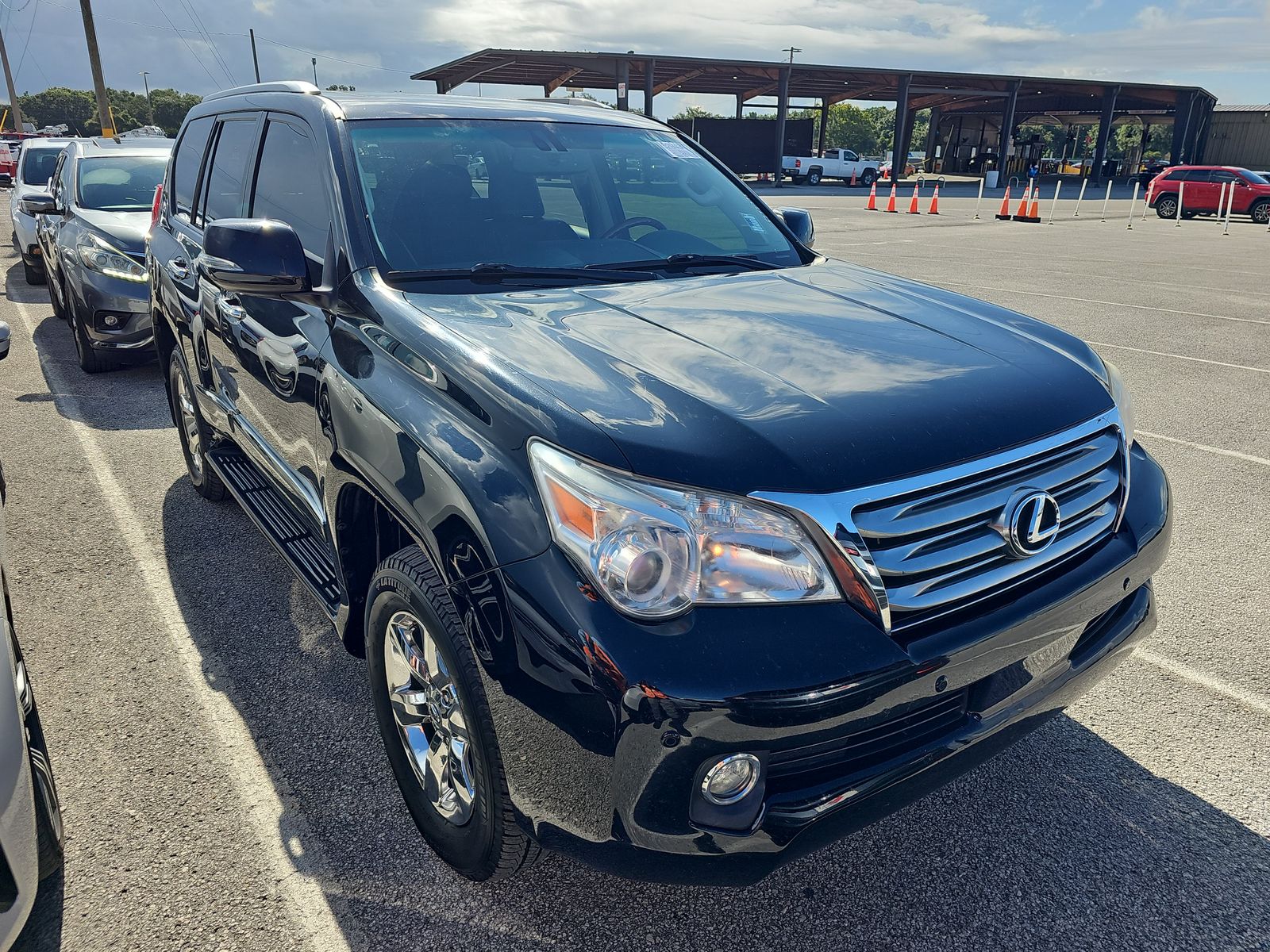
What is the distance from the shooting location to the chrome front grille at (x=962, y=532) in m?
1.86

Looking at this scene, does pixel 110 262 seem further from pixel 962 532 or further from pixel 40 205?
pixel 962 532

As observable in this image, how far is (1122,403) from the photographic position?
2.54 meters

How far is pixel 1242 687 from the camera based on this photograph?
3176 millimetres

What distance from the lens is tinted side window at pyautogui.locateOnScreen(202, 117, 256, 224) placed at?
3574mm

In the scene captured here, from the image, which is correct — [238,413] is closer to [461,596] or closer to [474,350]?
[474,350]

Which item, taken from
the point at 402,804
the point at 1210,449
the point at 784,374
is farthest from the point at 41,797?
the point at 1210,449

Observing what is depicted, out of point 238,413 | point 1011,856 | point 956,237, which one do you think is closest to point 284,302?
point 238,413

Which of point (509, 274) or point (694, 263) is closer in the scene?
point (509, 274)

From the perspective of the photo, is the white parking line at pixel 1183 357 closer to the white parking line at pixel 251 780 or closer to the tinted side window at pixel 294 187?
the tinted side window at pixel 294 187

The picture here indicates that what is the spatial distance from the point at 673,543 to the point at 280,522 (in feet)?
6.96

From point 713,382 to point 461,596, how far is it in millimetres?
741

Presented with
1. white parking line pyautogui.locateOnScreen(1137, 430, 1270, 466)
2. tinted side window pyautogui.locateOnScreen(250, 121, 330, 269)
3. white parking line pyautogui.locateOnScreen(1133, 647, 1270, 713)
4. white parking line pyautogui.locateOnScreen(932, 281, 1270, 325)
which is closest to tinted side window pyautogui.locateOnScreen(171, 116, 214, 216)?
tinted side window pyautogui.locateOnScreen(250, 121, 330, 269)

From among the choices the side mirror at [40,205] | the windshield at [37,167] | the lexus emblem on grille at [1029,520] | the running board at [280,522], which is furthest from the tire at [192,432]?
the windshield at [37,167]

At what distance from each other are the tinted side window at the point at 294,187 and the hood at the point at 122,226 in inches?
173
